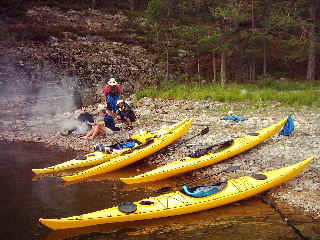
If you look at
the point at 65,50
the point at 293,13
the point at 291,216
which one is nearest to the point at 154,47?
the point at 65,50

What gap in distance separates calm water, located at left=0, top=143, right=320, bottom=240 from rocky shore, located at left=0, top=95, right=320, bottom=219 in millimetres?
644

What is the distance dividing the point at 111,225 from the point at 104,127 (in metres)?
4.86

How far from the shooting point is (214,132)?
29.8ft

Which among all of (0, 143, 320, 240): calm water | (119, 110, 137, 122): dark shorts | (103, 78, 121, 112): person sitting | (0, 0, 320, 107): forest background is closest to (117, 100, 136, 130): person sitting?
(119, 110, 137, 122): dark shorts

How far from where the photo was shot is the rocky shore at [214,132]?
621cm

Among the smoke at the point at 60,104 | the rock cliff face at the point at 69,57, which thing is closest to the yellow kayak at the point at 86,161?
the smoke at the point at 60,104

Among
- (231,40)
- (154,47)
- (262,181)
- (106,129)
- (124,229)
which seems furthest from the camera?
(154,47)

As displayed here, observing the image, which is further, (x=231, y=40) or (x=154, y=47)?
(x=154, y=47)

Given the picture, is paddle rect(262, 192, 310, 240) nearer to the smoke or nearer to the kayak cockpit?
the kayak cockpit

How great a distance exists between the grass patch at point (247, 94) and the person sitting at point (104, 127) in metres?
4.02

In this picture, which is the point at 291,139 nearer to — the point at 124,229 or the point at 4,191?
the point at 124,229

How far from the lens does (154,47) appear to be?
21984 mm

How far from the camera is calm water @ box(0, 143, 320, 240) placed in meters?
4.79

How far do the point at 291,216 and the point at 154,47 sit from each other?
714 inches
